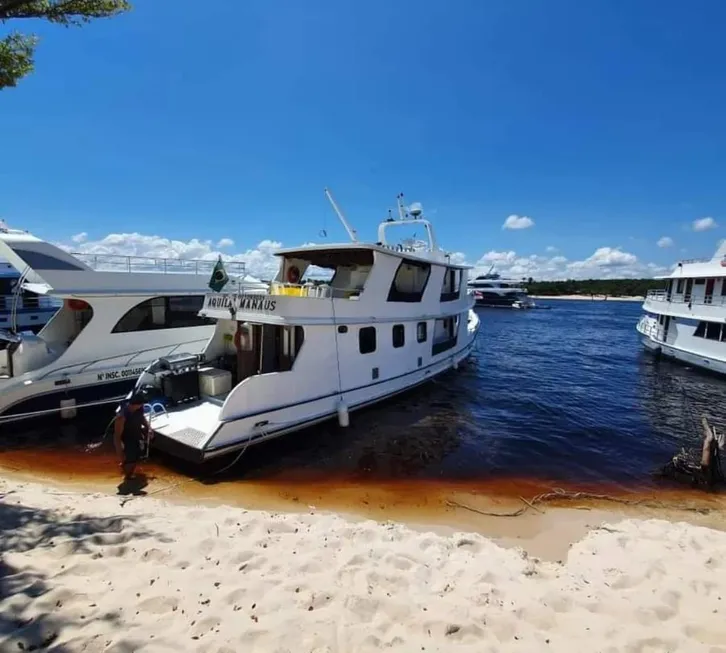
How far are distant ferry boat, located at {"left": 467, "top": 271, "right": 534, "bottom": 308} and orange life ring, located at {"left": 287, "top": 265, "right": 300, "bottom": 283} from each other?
190 feet

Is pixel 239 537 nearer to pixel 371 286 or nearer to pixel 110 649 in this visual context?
pixel 110 649

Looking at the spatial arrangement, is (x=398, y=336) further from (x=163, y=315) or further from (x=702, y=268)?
(x=702, y=268)

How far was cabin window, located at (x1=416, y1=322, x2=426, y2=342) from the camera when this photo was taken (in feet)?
46.7

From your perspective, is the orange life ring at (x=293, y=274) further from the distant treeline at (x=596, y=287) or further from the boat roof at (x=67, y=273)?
the distant treeline at (x=596, y=287)

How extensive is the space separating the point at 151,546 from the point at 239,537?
0.98 m

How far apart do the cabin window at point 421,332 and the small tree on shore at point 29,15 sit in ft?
36.3

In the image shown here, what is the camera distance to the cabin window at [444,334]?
1588 cm

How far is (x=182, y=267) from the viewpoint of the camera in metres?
15.3

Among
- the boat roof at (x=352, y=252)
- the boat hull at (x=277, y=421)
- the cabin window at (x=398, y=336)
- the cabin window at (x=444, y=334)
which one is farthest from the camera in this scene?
the cabin window at (x=444, y=334)

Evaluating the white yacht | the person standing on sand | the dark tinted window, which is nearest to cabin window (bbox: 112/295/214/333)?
the dark tinted window

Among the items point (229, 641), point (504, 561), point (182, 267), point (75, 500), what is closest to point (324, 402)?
point (75, 500)

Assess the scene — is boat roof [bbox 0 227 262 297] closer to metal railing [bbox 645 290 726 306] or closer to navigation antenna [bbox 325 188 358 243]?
navigation antenna [bbox 325 188 358 243]

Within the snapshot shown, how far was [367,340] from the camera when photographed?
12016mm

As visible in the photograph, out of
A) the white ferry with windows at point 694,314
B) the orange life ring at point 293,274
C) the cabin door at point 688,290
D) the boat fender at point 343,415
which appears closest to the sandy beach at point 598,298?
the white ferry with windows at point 694,314
